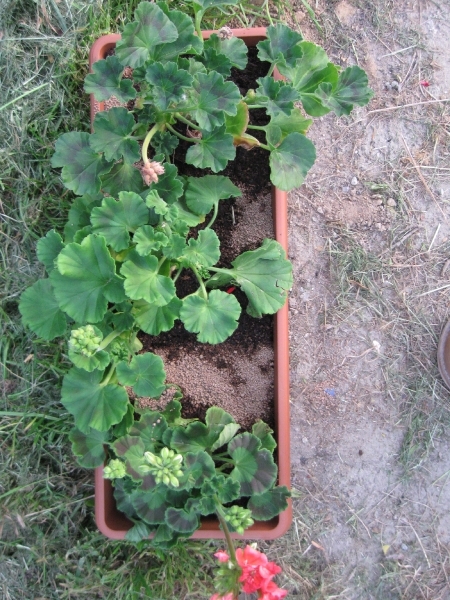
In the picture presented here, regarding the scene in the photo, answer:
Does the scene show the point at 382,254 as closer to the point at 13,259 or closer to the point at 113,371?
the point at 113,371

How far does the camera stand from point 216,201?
1973 mm

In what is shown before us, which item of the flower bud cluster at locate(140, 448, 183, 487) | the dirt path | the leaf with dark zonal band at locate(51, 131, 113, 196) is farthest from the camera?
the dirt path

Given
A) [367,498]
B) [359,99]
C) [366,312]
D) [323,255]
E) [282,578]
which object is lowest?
[282,578]

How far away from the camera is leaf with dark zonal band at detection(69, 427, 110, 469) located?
1.90 m

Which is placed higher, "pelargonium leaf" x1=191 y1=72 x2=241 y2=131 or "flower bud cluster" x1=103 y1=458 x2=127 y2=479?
"pelargonium leaf" x1=191 y1=72 x2=241 y2=131

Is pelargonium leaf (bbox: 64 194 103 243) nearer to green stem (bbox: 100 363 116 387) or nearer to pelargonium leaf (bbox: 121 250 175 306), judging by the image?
pelargonium leaf (bbox: 121 250 175 306)

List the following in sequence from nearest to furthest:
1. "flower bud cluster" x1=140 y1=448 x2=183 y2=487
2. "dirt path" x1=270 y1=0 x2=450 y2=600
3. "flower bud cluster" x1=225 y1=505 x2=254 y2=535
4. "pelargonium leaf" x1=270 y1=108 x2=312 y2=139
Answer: "flower bud cluster" x1=140 y1=448 x2=183 y2=487, "flower bud cluster" x1=225 y1=505 x2=254 y2=535, "pelargonium leaf" x1=270 y1=108 x2=312 y2=139, "dirt path" x1=270 y1=0 x2=450 y2=600

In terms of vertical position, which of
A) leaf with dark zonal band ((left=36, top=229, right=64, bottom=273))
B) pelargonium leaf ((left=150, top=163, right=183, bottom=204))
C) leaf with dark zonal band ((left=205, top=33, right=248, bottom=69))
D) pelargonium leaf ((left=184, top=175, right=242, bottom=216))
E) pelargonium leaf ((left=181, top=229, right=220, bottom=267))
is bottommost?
leaf with dark zonal band ((left=36, top=229, right=64, bottom=273))

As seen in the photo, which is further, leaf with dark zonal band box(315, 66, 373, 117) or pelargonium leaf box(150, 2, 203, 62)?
leaf with dark zonal band box(315, 66, 373, 117)

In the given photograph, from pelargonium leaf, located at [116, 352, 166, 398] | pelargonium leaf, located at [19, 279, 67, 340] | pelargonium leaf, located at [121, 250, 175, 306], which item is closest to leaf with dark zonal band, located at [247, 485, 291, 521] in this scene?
pelargonium leaf, located at [116, 352, 166, 398]

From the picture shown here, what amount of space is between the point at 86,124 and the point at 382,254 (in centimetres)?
133

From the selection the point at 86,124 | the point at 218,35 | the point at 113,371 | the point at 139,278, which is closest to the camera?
the point at 139,278

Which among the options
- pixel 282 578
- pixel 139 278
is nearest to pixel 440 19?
pixel 139 278

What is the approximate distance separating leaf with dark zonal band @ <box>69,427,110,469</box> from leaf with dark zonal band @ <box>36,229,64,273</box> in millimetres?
535
